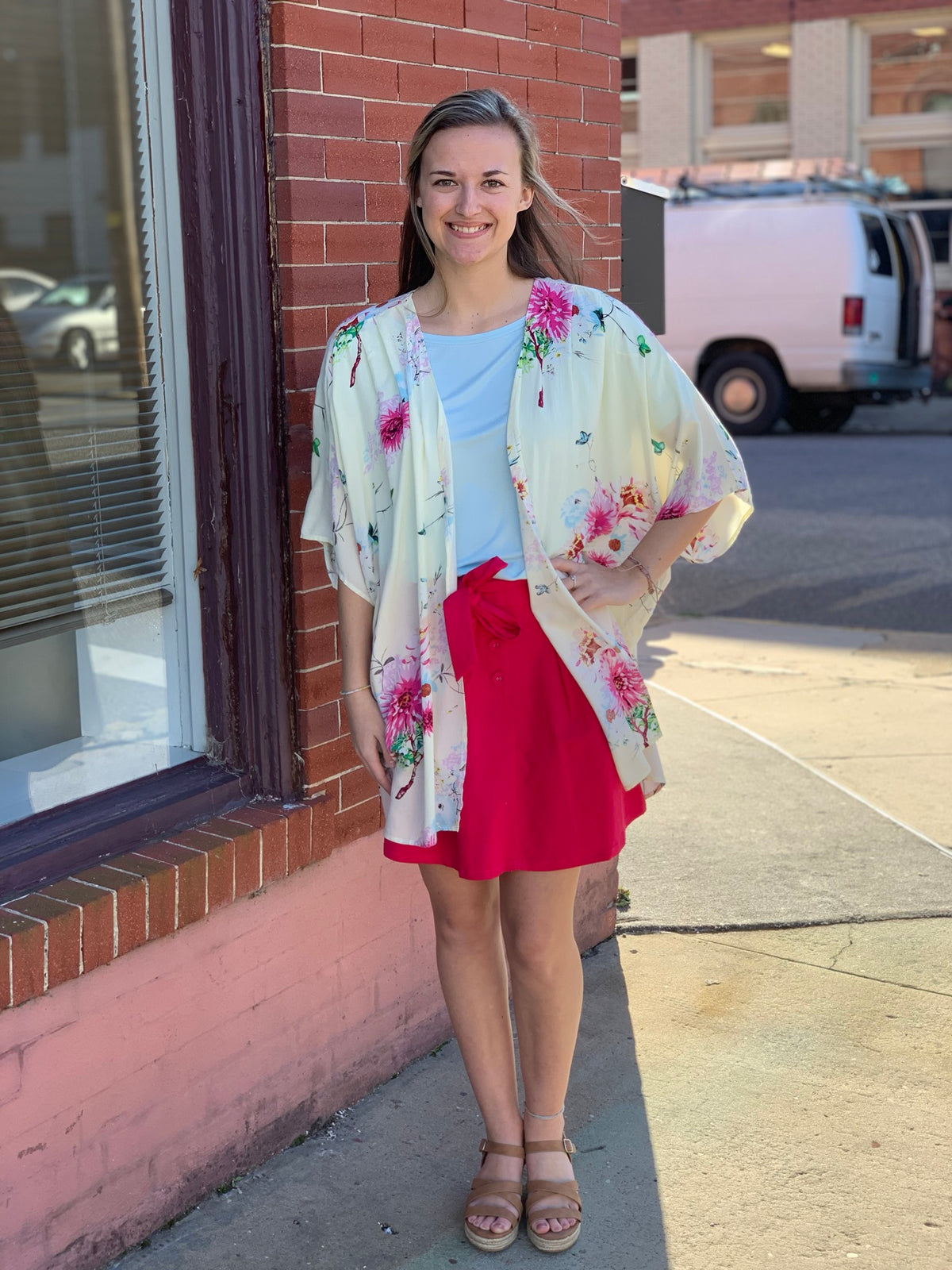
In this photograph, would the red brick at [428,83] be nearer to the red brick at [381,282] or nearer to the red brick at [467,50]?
the red brick at [467,50]

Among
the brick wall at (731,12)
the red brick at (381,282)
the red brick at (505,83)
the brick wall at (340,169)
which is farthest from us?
the brick wall at (731,12)

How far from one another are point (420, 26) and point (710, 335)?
13.9m

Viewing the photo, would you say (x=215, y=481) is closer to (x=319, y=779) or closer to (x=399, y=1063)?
(x=319, y=779)

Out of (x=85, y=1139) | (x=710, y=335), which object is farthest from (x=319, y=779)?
(x=710, y=335)

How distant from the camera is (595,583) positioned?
263cm

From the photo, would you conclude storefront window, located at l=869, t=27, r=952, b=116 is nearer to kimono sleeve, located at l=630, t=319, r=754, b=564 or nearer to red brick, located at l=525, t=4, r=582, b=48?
red brick, located at l=525, t=4, r=582, b=48

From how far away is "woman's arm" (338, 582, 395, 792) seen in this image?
8.84ft

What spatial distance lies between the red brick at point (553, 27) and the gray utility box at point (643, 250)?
3.83 feet

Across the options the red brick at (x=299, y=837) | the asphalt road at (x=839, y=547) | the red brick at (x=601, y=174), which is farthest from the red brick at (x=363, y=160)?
the asphalt road at (x=839, y=547)

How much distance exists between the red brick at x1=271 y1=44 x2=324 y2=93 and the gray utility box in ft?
6.70

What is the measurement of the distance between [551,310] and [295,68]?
755mm

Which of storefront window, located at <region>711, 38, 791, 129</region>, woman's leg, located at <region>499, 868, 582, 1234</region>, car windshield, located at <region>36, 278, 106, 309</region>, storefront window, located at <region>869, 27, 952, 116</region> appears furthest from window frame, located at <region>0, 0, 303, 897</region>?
storefront window, located at <region>711, 38, 791, 129</region>

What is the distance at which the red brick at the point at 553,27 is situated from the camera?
3623 mm

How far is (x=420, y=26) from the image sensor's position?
325 centimetres
